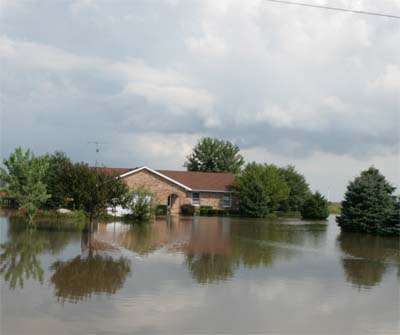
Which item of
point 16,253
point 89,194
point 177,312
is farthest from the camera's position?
point 89,194

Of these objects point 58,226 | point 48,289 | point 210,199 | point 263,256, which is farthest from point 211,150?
point 48,289

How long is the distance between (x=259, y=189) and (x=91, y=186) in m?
24.0

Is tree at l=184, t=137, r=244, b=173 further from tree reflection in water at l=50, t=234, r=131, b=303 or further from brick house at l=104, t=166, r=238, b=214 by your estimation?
tree reflection in water at l=50, t=234, r=131, b=303

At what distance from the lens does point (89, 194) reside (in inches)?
831

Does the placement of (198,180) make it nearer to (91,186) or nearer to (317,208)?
(317,208)

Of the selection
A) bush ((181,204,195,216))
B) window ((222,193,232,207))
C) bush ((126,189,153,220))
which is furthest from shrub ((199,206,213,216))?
bush ((126,189,153,220))

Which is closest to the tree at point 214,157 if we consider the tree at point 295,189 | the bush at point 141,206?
the tree at point 295,189

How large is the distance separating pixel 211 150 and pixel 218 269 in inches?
2416

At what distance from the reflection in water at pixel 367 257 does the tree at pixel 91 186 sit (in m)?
10.2

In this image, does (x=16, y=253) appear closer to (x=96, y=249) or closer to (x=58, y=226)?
(x=96, y=249)

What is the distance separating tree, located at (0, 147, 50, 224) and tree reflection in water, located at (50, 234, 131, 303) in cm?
954

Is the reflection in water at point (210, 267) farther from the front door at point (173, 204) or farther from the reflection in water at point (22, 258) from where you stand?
the front door at point (173, 204)

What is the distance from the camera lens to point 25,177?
→ 24.6m

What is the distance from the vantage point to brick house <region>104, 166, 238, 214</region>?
42.9 m
